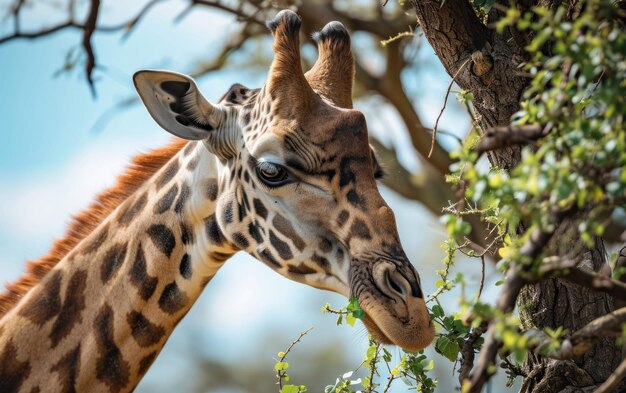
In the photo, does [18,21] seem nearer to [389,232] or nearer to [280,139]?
[280,139]

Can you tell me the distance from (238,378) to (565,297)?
26.6 m

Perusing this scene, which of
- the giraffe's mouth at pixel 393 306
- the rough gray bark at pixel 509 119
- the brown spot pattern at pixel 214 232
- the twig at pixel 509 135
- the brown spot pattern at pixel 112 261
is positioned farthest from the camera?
the brown spot pattern at pixel 112 261

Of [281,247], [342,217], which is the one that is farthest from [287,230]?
[342,217]

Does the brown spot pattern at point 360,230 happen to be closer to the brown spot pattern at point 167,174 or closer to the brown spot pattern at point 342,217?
the brown spot pattern at point 342,217

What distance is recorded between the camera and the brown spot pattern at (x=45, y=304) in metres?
5.39

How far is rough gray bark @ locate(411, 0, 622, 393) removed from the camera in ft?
16.0

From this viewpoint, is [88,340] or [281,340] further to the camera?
[281,340]

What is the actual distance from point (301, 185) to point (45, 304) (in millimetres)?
1603

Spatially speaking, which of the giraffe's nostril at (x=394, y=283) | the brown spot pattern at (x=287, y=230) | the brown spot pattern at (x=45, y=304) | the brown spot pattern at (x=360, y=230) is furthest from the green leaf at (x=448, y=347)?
the brown spot pattern at (x=45, y=304)

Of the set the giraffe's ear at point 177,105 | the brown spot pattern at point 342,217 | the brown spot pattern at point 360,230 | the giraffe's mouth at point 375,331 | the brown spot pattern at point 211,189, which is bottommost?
the giraffe's mouth at point 375,331

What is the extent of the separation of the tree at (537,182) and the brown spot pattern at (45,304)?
5.24 feet

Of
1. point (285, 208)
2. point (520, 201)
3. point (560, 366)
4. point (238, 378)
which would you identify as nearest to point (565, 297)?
point (560, 366)

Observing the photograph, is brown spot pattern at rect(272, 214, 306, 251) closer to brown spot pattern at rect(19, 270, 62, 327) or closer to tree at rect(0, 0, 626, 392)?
tree at rect(0, 0, 626, 392)

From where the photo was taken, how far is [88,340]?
17.4ft
